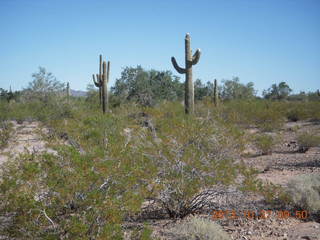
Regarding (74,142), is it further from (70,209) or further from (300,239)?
(300,239)

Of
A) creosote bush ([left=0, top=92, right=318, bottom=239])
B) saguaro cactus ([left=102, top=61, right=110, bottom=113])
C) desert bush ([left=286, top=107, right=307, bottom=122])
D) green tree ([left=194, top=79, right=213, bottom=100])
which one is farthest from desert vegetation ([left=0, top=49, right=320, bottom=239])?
green tree ([left=194, top=79, right=213, bottom=100])

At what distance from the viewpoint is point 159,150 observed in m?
5.37

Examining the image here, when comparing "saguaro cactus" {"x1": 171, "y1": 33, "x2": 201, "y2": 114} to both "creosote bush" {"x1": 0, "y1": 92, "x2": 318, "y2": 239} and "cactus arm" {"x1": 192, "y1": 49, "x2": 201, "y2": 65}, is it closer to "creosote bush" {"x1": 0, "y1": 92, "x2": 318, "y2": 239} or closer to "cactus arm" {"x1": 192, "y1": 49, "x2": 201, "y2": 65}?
"cactus arm" {"x1": 192, "y1": 49, "x2": 201, "y2": 65}

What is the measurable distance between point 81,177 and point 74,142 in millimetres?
2483

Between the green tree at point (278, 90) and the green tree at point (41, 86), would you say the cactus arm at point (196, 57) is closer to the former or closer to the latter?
the green tree at point (41, 86)

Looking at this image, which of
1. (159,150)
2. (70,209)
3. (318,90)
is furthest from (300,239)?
(318,90)

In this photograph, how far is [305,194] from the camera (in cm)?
573
